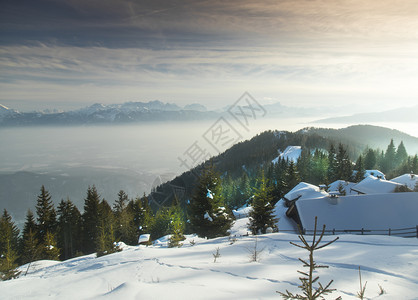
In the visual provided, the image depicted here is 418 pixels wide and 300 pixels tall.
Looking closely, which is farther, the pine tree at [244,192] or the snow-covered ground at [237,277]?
the pine tree at [244,192]

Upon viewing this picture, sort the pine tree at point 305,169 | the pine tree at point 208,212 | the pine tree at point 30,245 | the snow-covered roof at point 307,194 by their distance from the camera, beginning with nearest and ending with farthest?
1. the pine tree at point 208,212
2. the pine tree at point 30,245
3. the snow-covered roof at point 307,194
4. the pine tree at point 305,169

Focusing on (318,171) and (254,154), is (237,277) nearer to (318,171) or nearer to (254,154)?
(318,171)

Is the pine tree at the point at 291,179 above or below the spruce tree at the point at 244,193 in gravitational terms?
above

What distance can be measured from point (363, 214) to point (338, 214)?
207 cm

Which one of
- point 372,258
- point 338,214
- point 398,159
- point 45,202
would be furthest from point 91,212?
point 398,159

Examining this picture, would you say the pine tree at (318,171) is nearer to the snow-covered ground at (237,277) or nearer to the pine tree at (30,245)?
the snow-covered ground at (237,277)

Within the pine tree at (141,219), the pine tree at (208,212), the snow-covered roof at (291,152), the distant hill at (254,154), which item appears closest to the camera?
the pine tree at (208,212)

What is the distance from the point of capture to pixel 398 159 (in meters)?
76.8

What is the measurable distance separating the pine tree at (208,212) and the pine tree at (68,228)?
28.1 metres

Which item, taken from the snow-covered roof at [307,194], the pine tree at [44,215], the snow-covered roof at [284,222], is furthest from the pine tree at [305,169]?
the pine tree at [44,215]

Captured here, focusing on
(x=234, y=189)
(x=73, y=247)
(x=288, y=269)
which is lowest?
(x=73, y=247)

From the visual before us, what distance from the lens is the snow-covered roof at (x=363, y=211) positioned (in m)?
18.5

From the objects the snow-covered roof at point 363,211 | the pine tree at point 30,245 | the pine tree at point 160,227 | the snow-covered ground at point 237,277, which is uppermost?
the snow-covered ground at point 237,277

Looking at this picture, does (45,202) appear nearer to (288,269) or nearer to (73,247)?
(73,247)
